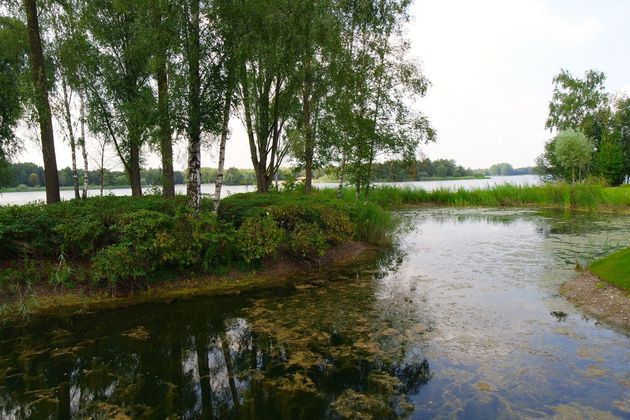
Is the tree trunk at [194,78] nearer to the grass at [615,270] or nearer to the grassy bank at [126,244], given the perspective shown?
the grassy bank at [126,244]

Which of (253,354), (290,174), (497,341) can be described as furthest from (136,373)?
(290,174)

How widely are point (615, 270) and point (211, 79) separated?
10.4 metres

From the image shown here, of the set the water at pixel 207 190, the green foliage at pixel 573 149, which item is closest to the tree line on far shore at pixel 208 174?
the water at pixel 207 190

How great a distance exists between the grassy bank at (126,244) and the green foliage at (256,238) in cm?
3

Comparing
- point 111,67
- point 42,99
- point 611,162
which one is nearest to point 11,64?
point 111,67

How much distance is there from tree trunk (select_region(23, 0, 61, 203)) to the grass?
47.1ft

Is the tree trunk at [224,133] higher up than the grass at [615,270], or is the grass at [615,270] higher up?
the tree trunk at [224,133]

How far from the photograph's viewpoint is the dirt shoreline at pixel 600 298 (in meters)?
7.10

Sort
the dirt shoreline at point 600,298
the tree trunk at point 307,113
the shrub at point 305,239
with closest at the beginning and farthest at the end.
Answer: the dirt shoreline at point 600,298, the shrub at point 305,239, the tree trunk at point 307,113

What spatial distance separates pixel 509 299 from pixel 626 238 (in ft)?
31.2

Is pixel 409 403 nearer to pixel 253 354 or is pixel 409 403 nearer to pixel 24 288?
pixel 253 354

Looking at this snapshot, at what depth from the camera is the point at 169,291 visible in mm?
9406

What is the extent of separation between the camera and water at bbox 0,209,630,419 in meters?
4.69

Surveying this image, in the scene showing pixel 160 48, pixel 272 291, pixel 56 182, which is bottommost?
pixel 272 291
